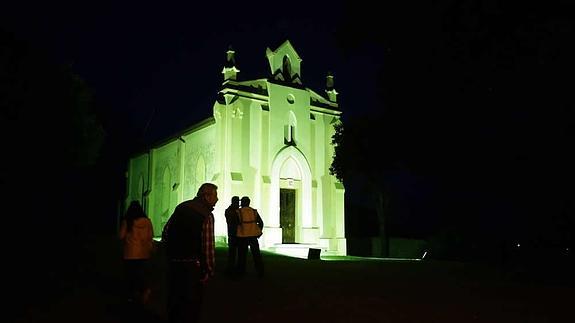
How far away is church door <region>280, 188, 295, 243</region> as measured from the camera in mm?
29562

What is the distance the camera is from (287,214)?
29.8 meters

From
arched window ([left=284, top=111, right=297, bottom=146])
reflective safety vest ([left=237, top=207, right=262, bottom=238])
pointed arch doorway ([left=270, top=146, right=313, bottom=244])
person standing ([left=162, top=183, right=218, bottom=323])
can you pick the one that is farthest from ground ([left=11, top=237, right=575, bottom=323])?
arched window ([left=284, top=111, right=297, bottom=146])

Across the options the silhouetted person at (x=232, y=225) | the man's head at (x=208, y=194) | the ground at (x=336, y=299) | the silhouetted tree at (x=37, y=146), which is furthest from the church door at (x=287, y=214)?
the man's head at (x=208, y=194)

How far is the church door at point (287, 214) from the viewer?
29.6 metres

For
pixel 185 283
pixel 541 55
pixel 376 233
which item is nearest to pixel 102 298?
pixel 185 283

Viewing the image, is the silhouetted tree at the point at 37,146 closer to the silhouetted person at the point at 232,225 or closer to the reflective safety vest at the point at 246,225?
the silhouetted person at the point at 232,225

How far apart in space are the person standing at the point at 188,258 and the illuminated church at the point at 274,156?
1976cm

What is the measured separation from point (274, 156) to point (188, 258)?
72.7ft

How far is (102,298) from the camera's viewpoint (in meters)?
11.0

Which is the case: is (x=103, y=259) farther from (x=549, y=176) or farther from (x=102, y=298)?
(x=549, y=176)

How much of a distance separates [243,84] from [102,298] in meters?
19.0

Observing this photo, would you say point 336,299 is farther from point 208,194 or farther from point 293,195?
point 293,195

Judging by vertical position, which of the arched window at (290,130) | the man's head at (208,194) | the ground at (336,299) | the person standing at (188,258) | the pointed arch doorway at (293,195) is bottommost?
the ground at (336,299)

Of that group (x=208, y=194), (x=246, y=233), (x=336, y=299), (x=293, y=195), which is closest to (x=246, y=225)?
(x=246, y=233)
